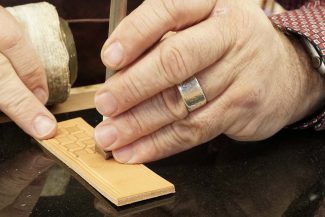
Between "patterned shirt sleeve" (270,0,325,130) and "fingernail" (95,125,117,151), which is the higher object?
"patterned shirt sleeve" (270,0,325,130)

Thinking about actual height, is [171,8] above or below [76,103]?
above

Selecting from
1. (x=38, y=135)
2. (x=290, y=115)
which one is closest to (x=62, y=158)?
(x=38, y=135)

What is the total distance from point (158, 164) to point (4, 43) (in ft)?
0.95

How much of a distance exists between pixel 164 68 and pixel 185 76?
0.03m

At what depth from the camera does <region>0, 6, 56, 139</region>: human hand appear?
70 centimetres

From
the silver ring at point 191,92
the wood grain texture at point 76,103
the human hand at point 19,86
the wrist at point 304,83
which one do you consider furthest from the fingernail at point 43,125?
the wrist at point 304,83

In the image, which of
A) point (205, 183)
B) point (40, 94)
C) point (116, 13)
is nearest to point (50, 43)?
point (40, 94)

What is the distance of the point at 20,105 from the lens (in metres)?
0.70

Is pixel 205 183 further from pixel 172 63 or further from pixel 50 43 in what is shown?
pixel 50 43

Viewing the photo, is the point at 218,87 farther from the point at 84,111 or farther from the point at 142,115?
the point at 84,111

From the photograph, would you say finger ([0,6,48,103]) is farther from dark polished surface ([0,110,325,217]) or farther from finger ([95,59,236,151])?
finger ([95,59,236,151])

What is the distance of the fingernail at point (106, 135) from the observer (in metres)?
0.60

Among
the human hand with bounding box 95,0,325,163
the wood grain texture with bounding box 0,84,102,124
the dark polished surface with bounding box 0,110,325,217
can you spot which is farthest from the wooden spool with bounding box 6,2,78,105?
the human hand with bounding box 95,0,325,163

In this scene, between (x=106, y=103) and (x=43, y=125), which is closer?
(x=106, y=103)
